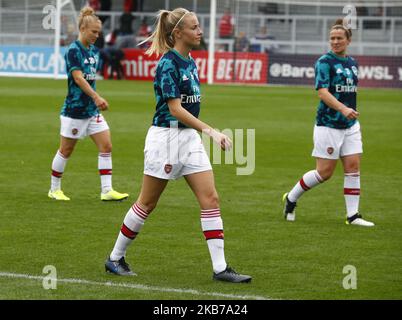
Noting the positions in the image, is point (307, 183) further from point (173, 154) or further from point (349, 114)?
point (173, 154)

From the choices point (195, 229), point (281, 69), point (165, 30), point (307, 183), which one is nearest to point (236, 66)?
point (281, 69)

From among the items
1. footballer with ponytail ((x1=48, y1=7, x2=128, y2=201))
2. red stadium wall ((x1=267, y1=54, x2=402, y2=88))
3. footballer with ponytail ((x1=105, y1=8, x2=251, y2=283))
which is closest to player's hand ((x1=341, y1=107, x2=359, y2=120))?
footballer with ponytail ((x1=105, y1=8, x2=251, y2=283))

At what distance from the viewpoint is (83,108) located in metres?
12.4

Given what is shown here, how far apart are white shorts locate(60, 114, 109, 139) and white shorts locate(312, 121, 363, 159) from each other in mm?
2999

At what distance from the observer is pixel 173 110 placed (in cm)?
771

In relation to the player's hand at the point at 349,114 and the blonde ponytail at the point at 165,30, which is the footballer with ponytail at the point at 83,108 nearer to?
the player's hand at the point at 349,114

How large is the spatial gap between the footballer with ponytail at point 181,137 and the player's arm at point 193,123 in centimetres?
5

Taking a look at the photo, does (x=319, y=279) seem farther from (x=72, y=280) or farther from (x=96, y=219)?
(x=96, y=219)

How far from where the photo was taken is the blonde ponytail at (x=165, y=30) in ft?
26.0

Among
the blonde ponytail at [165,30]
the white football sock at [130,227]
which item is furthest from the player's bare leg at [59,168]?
the blonde ponytail at [165,30]

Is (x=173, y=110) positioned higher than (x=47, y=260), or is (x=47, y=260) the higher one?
(x=173, y=110)

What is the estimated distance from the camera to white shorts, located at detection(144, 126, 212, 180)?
311 inches
